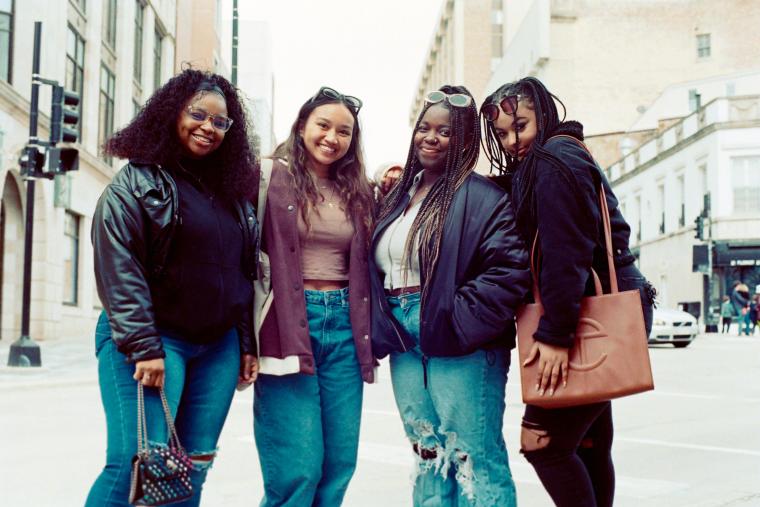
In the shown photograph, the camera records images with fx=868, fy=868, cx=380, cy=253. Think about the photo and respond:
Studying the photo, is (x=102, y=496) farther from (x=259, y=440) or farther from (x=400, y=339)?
(x=400, y=339)

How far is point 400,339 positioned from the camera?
370 cm

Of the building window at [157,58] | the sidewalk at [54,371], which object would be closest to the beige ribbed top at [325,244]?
the sidewalk at [54,371]

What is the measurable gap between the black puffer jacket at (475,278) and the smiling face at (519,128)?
0.19 meters

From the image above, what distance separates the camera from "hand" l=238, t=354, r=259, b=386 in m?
3.68

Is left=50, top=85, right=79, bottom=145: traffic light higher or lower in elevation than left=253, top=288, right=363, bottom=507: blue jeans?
higher

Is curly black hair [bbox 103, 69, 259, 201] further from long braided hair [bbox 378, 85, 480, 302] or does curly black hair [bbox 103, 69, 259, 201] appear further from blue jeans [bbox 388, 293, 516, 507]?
blue jeans [bbox 388, 293, 516, 507]

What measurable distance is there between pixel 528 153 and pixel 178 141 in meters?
1.42

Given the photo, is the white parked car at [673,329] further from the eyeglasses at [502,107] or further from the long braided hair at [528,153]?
the eyeglasses at [502,107]

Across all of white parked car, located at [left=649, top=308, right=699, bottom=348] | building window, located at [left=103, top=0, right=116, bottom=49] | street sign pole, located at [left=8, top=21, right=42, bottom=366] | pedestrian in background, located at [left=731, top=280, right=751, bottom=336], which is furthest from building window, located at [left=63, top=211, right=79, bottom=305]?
pedestrian in background, located at [left=731, top=280, right=751, bottom=336]

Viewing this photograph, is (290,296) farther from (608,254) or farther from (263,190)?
(608,254)

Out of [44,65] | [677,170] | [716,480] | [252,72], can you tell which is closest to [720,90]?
[677,170]

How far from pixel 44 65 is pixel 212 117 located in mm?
19652

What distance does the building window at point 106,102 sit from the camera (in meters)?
27.7

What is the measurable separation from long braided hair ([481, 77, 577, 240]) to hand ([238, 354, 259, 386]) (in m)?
1.25
